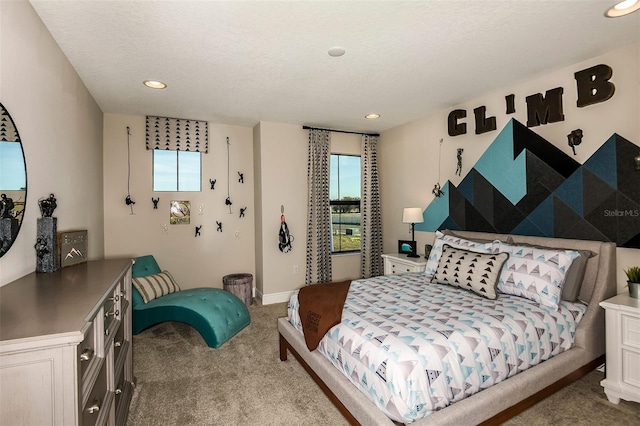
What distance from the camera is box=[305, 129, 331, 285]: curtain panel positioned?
4.66 metres

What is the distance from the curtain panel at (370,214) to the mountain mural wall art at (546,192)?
4.16 ft

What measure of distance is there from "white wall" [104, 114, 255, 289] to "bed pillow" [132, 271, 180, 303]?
0.68 metres

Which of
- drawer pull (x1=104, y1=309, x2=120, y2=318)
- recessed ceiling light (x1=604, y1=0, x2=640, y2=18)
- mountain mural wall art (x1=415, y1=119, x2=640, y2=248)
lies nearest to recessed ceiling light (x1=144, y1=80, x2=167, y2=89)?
drawer pull (x1=104, y1=309, x2=120, y2=318)

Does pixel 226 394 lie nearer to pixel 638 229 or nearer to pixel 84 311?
pixel 84 311

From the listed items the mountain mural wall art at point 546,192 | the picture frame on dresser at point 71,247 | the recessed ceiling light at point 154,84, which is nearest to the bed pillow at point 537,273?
the mountain mural wall art at point 546,192

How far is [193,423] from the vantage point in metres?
1.99

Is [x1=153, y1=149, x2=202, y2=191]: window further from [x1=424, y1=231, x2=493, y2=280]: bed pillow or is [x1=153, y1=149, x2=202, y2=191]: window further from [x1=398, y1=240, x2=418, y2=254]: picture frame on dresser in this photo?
[x1=424, y1=231, x2=493, y2=280]: bed pillow

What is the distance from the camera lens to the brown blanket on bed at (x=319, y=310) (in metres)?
2.17

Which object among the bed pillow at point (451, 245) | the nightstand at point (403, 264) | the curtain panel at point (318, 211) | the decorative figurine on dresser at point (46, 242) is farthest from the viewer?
the curtain panel at point (318, 211)

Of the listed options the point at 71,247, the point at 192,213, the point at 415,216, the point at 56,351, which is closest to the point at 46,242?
the point at 71,247

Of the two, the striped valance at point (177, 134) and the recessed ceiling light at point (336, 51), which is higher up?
the recessed ceiling light at point (336, 51)

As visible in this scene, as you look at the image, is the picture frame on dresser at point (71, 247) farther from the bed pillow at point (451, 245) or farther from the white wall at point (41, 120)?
the bed pillow at point (451, 245)

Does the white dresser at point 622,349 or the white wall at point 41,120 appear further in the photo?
the white dresser at point 622,349

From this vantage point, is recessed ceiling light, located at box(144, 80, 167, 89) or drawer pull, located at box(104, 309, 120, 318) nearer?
drawer pull, located at box(104, 309, 120, 318)
